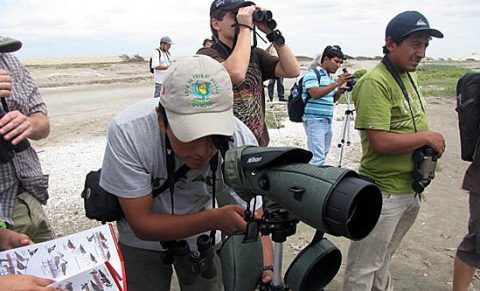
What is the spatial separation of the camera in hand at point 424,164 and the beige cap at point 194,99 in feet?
5.38

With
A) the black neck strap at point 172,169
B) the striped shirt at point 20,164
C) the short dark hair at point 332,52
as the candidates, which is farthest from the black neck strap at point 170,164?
the short dark hair at point 332,52

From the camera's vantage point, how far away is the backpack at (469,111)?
3.09 metres

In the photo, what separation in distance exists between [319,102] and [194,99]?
14.6 feet

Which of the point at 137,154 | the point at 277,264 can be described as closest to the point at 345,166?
the point at 137,154

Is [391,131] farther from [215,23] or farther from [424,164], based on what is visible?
[215,23]

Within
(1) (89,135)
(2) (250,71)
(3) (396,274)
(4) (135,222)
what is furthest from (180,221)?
(1) (89,135)

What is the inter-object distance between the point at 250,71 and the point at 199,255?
5.03 ft

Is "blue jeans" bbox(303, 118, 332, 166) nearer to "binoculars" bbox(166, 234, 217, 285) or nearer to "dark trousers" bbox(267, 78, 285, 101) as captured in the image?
"binoculars" bbox(166, 234, 217, 285)

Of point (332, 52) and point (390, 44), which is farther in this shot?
point (332, 52)

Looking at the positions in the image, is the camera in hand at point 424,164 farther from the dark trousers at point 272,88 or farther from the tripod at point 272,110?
the dark trousers at point 272,88

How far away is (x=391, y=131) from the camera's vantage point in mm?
2924

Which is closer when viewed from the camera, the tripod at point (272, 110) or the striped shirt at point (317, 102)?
the striped shirt at point (317, 102)

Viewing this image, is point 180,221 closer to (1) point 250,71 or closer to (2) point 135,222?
(2) point 135,222

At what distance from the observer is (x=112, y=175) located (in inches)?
75.3
